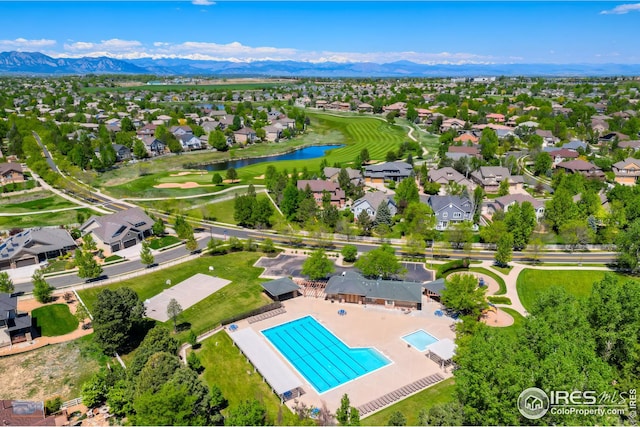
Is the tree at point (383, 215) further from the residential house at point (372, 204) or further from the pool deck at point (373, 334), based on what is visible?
the pool deck at point (373, 334)

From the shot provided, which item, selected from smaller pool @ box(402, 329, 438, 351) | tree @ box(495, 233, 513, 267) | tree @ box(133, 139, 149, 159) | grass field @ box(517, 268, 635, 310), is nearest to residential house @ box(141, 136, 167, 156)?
tree @ box(133, 139, 149, 159)

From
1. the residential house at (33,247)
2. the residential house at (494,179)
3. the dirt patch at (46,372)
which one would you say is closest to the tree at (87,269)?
the residential house at (33,247)

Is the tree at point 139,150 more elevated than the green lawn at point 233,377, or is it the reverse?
the tree at point 139,150

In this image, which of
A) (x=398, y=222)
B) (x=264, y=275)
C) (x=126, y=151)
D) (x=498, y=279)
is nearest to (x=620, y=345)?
(x=498, y=279)

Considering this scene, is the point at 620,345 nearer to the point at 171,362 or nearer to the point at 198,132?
the point at 171,362

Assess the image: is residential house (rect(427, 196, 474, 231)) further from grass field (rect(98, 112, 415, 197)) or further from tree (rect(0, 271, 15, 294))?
tree (rect(0, 271, 15, 294))

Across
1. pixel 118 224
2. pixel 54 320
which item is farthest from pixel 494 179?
pixel 54 320
